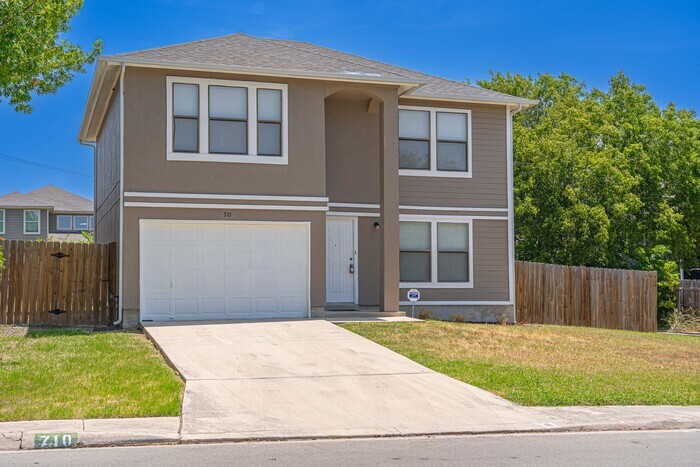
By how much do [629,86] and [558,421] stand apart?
99.7ft

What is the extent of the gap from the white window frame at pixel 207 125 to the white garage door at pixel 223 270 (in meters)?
1.45

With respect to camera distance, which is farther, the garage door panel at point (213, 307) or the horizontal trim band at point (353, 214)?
the horizontal trim band at point (353, 214)

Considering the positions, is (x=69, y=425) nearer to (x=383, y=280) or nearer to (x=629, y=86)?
(x=383, y=280)

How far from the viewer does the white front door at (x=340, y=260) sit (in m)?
20.6

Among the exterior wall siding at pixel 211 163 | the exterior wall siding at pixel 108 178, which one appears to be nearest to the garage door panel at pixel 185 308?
the exterior wall siding at pixel 108 178

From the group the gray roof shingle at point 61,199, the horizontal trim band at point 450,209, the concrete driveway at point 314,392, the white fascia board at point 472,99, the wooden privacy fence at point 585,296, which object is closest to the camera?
the concrete driveway at point 314,392

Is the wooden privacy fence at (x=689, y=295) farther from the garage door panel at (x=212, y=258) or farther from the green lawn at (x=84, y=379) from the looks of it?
the green lawn at (x=84, y=379)

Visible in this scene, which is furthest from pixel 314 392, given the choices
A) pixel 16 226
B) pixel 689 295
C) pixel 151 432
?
pixel 16 226

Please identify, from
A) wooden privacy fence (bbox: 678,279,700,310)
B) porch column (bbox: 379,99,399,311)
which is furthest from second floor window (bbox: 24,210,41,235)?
wooden privacy fence (bbox: 678,279,700,310)

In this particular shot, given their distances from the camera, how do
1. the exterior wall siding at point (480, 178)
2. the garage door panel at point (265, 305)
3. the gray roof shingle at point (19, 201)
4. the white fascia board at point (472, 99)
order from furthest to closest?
the gray roof shingle at point (19, 201) < the exterior wall siding at point (480, 178) < the white fascia board at point (472, 99) < the garage door panel at point (265, 305)

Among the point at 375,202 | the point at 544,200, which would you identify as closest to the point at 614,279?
the point at 544,200

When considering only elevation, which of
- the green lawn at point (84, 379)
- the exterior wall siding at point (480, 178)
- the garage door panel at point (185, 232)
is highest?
the exterior wall siding at point (480, 178)

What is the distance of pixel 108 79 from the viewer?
62.2 feet

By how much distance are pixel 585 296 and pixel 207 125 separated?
12637 mm
